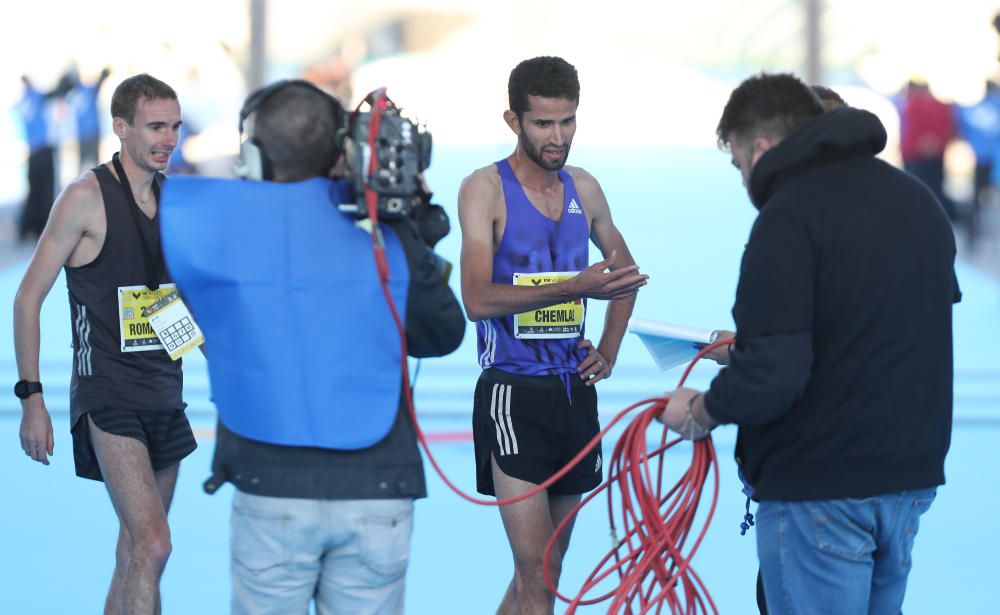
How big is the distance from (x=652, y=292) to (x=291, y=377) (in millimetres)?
7413

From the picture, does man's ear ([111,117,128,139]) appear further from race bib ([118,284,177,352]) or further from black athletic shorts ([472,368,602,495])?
black athletic shorts ([472,368,602,495])

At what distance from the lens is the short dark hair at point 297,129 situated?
2.33m

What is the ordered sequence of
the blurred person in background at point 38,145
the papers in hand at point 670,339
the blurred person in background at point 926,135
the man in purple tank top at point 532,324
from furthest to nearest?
1. the blurred person in background at point 926,135
2. the blurred person in background at point 38,145
3. the man in purple tank top at point 532,324
4. the papers in hand at point 670,339

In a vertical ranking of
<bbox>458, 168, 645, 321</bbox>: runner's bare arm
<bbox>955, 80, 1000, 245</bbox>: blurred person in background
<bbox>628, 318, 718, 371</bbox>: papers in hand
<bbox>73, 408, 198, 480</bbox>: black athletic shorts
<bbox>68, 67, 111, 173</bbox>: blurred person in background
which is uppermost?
<bbox>68, 67, 111, 173</bbox>: blurred person in background

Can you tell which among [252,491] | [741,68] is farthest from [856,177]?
[741,68]

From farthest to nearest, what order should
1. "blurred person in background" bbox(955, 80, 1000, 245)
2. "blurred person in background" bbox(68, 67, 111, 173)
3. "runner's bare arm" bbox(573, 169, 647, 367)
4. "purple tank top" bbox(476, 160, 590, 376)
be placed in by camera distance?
"blurred person in background" bbox(68, 67, 111, 173)
"blurred person in background" bbox(955, 80, 1000, 245)
"runner's bare arm" bbox(573, 169, 647, 367)
"purple tank top" bbox(476, 160, 590, 376)

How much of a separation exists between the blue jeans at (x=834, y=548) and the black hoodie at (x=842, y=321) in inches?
1.5

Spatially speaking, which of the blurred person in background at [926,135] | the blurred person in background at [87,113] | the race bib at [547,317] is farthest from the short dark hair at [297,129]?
the blurred person in background at [87,113]

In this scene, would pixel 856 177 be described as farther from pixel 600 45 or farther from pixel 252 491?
pixel 600 45

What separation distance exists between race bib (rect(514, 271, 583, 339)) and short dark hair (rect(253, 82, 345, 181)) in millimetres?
957

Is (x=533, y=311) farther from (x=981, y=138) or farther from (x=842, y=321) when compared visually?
(x=981, y=138)

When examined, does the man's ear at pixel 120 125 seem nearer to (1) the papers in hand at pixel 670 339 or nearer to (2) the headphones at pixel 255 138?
(2) the headphones at pixel 255 138

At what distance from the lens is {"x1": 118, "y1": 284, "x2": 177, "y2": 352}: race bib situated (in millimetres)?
3217

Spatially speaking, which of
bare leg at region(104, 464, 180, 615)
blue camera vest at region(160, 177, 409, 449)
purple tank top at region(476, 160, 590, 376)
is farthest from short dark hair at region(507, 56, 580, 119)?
bare leg at region(104, 464, 180, 615)
